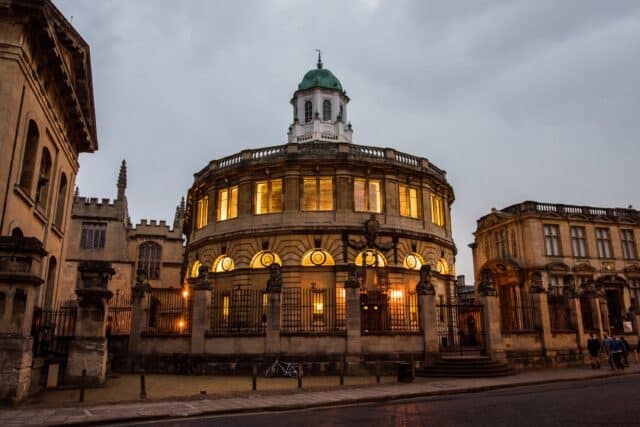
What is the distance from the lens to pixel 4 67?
15.9 meters

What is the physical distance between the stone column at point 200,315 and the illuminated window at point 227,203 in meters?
11.1

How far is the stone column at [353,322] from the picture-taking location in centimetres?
2056

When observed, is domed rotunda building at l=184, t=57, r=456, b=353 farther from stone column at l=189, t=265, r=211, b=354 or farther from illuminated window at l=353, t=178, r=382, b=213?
stone column at l=189, t=265, r=211, b=354

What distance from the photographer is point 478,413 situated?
11.1 m

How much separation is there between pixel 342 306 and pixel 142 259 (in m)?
28.6

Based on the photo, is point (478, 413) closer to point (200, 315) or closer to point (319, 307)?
point (200, 315)

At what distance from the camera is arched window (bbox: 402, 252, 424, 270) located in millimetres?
31328

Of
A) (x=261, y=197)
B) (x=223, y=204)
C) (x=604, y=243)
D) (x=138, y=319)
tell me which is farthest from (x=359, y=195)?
(x=604, y=243)

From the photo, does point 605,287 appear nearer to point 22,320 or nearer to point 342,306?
point 342,306

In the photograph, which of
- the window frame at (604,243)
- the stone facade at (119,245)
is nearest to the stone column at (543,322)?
the window frame at (604,243)

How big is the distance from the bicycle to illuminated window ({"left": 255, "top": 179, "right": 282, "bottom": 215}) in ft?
42.9

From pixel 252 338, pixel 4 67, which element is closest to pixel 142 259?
pixel 252 338

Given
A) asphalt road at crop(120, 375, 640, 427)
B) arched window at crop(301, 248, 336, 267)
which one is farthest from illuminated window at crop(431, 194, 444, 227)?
asphalt road at crop(120, 375, 640, 427)

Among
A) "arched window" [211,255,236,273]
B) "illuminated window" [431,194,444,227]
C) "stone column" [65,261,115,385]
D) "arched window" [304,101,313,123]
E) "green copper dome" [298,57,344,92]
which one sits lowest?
"stone column" [65,261,115,385]
